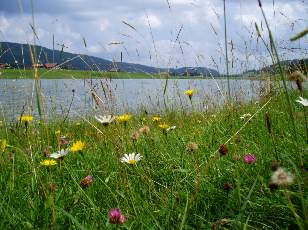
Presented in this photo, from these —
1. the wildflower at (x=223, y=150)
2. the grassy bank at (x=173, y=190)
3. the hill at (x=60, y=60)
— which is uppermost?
the hill at (x=60, y=60)

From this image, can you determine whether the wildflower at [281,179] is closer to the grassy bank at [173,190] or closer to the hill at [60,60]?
the grassy bank at [173,190]

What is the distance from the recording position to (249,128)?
8.89 feet

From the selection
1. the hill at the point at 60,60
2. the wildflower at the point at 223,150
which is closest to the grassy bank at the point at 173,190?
the wildflower at the point at 223,150

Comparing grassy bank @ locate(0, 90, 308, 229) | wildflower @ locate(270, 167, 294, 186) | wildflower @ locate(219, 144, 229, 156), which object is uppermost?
wildflower @ locate(270, 167, 294, 186)

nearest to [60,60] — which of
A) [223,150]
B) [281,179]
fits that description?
[223,150]

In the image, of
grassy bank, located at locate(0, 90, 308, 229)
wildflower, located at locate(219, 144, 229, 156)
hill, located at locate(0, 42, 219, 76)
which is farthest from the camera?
hill, located at locate(0, 42, 219, 76)

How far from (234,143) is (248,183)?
2.08ft

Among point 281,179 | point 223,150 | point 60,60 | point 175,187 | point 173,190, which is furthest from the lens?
point 60,60

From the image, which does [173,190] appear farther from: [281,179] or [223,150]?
[281,179]

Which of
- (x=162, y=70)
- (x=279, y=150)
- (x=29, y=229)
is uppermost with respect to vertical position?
(x=162, y=70)

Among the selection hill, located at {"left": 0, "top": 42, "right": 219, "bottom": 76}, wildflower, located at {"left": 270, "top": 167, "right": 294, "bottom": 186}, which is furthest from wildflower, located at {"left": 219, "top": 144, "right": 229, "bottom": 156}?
hill, located at {"left": 0, "top": 42, "right": 219, "bottom": 76}

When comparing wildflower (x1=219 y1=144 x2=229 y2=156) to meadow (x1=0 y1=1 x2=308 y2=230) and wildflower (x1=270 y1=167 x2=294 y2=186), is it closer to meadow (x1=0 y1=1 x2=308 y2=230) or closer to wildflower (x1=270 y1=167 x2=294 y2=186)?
meadow (x1=0 y1=1 x2=308 y2=230)

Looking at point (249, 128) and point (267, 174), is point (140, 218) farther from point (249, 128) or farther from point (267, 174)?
point (249, 128)

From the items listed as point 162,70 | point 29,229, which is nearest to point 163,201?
point 29,229
